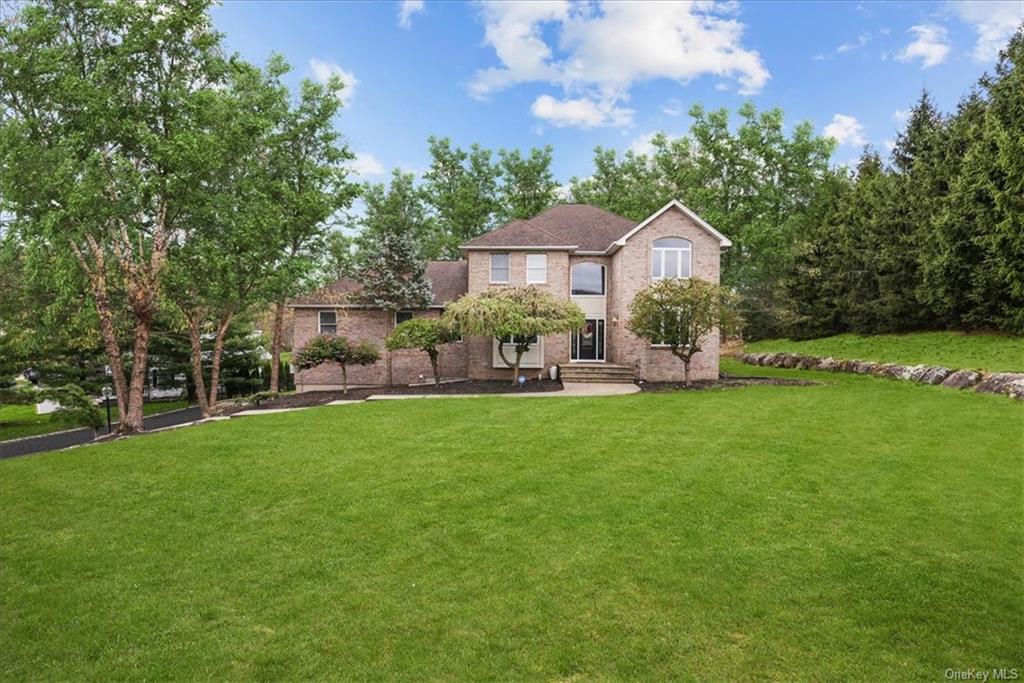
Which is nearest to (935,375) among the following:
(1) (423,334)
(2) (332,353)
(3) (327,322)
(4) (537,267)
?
(4) (537,267)

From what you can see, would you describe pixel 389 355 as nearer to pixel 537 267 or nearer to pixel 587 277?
pixel 537 267

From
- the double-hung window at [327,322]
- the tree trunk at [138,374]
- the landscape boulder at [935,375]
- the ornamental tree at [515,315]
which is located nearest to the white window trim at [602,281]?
the ornamental tree at [515,315]

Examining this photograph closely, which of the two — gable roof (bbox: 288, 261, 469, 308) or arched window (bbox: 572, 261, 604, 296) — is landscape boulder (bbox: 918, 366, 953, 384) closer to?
arched window (bbox: 572, 261, 604, 296)

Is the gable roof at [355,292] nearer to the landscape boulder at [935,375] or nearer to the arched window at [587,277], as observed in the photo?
the arched window at [587,277]

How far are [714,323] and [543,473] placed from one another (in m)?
11.7

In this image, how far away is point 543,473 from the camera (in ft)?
26.8

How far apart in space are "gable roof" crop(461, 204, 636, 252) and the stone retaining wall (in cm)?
1022

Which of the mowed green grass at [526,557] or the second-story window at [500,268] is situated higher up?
the second-story window at [500,268]

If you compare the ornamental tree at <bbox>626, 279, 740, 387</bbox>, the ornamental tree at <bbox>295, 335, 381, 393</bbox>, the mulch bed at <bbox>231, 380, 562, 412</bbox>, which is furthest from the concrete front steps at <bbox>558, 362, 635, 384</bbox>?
the ornamental tree at <bbox>295, 335, 381, 393</bbox>

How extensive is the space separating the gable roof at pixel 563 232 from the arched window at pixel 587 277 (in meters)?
0.71

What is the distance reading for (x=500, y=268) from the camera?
22.5 m

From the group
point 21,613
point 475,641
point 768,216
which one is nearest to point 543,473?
point 475,641

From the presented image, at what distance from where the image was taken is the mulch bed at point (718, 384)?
1830 centimetres

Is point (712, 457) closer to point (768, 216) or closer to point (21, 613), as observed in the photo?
point (21, 613)
